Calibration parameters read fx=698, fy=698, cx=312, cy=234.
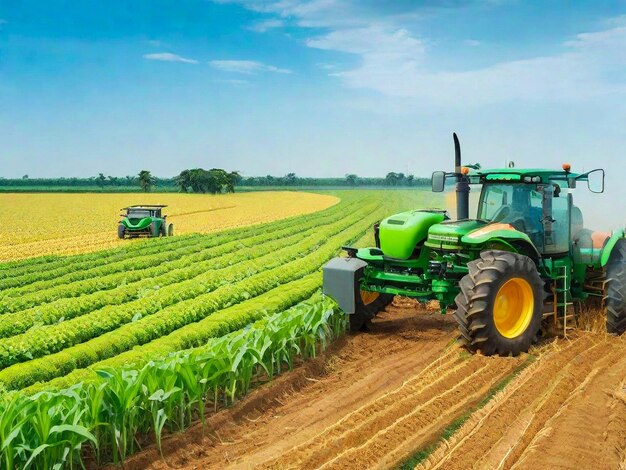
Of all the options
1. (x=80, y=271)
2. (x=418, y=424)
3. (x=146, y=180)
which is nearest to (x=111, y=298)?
(x=80, y=271)

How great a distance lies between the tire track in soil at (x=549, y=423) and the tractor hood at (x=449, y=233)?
1.68 meters

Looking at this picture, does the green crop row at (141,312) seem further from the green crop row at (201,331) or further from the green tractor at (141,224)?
the green tractor at (141,224)

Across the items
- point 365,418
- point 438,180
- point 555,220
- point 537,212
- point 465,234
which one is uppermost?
→ point 438,180

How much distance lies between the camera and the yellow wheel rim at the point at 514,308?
26.9 ft

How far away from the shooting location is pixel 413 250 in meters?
8.91

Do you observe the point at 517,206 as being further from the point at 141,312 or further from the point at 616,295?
the point at 141,312

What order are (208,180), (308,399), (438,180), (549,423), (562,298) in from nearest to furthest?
(549,423) < (308,399) < (438,180) < (562,298) < (208,180)

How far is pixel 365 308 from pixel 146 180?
289 ft

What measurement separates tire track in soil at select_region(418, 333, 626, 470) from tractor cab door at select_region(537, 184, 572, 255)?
1.52 m

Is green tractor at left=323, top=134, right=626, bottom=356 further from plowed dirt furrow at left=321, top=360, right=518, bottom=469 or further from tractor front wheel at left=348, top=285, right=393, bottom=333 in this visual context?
plowed dirt furrow at left=321, top=360, right=518, bottom=469

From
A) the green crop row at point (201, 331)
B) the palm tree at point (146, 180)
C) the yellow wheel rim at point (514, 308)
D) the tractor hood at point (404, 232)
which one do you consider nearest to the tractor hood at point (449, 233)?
the tractor hood at point (404, 232)

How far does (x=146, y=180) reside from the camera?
309ft

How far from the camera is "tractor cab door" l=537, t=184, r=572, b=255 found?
344 inches

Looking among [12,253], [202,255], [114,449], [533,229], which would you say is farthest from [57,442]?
[12,253]
